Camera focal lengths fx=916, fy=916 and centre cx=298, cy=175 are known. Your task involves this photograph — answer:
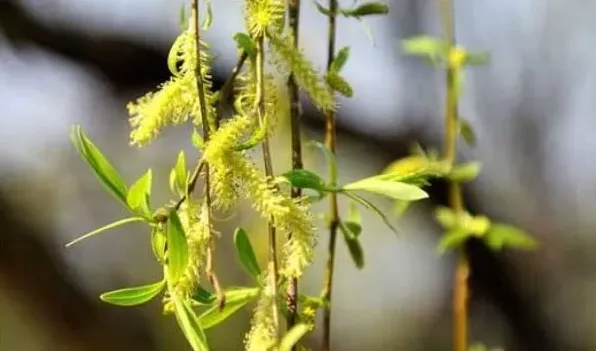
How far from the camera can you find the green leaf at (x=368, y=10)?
28cm

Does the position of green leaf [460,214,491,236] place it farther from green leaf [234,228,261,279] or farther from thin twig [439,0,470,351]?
green leaf [234,228,261,279]

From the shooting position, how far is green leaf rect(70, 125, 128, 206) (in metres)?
0.21

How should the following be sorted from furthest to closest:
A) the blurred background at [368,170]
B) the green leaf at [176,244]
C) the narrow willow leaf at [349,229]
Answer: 1. the blurred background at [368,170]
2. the narrow willow leaf at [349,229]
3. the green leaf at [176,244]

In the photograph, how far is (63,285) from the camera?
767mm

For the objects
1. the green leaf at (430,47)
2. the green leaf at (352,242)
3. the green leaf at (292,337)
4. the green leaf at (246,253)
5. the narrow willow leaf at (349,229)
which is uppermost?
the green leaf at (430,47)

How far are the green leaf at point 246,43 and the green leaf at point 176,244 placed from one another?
47 millimetres

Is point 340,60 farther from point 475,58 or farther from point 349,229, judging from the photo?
point 475,58

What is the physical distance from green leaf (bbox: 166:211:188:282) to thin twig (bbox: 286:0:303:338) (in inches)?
1.1

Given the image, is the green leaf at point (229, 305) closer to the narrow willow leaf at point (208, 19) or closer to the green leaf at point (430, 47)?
the narrow willow leaf at point (208, 19)

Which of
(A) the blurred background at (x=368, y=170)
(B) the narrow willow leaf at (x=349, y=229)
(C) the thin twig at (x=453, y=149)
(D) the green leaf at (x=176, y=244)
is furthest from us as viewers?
(A) the blurred background at (x=368, y=170)

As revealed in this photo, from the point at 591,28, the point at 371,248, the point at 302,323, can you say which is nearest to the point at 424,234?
the point at 371,248

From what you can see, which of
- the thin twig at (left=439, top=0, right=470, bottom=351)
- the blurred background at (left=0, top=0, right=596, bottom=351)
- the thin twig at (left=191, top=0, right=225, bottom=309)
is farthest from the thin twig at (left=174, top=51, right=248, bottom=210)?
the blurred background at (left=0, top=0, right=596, bottom=351)

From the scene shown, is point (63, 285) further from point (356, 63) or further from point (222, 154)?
point (222, 154)

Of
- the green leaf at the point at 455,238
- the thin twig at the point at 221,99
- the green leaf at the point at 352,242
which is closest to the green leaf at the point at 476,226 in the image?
the green leaf at the point at 455,238
